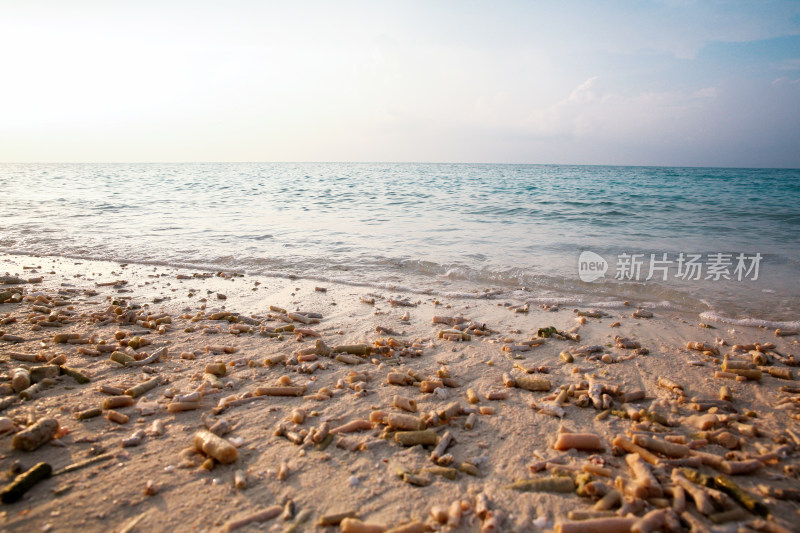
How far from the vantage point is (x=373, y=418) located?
116 inches

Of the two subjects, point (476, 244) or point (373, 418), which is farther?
point (476, 244)

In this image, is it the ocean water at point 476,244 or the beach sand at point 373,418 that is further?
the ocean water at point 476,244

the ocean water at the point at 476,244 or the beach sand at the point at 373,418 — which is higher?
the ocean water at the point at 476,244

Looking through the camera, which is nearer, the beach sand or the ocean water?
the beach sand

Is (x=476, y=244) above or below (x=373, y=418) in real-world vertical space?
above

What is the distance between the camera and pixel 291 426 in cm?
287

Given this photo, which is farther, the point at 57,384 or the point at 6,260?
the point at 6,260

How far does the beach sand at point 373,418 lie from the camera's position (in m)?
2.17

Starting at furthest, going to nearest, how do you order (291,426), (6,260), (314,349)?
(6,260), (314,349), (291,426)

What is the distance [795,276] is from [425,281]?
6.66 meters

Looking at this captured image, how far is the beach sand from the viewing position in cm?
217

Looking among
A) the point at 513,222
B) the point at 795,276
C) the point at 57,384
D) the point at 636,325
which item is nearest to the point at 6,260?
the point at 57,384

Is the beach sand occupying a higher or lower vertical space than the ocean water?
lower

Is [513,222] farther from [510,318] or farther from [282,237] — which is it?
[510,318]
